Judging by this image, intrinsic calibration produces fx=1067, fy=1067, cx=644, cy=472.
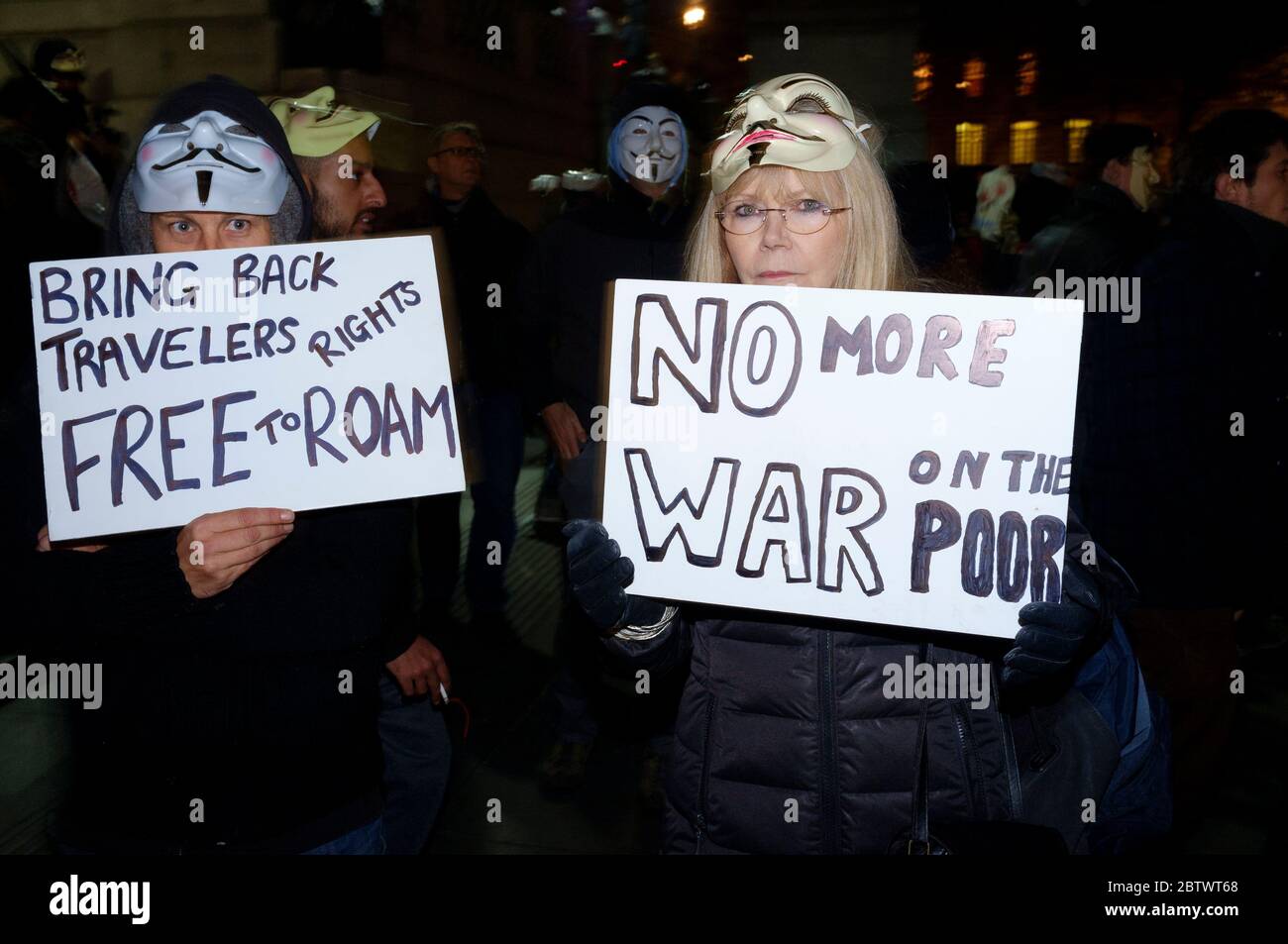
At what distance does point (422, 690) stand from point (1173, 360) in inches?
89.8

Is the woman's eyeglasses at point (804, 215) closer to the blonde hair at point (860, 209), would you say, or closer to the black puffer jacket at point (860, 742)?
the blonde hair at point (860, 209)

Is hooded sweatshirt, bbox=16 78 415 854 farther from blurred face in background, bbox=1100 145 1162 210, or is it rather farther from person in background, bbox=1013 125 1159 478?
blurred face in background, bbox=1100 145 1162 210

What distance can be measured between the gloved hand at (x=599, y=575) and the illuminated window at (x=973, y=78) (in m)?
14.4

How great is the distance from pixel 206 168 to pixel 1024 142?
14.4m

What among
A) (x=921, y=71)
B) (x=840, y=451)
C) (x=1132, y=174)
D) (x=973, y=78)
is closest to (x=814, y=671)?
(x=840, y=451)

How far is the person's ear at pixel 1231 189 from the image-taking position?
3320 millimetres

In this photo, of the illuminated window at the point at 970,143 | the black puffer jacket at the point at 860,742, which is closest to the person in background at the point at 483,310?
the black puffer jacket at the point at 860,742

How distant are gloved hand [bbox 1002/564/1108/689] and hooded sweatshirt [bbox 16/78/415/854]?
109cm

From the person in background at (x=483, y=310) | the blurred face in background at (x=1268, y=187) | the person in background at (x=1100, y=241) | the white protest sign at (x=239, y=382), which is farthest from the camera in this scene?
the person in background at (x=483, y=310)

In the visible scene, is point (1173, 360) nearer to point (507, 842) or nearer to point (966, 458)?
point (966, 458)

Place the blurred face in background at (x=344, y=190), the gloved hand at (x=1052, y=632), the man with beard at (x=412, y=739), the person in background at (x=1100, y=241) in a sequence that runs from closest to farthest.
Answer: the gloved hand at (x=1052, y=632), the man with beard at (x=412, y=739), the person in background at (x=1100, y=241), the blurred face in background at (x=344, y=190)

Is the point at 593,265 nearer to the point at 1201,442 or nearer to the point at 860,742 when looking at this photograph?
the point at 1201,442

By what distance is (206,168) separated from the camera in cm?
183
